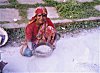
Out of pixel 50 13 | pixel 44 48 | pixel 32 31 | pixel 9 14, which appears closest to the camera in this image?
pixel 32 31

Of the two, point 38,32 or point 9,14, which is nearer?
point 38,32

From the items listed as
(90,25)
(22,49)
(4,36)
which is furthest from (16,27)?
(90,25)

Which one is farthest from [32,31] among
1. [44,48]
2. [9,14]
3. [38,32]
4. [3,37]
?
[9,14]

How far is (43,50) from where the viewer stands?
5266 mm

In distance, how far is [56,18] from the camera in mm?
6254

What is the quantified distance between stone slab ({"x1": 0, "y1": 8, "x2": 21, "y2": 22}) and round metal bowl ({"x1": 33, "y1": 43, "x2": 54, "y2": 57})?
3.53ft

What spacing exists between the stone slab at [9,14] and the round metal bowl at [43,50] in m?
1.07

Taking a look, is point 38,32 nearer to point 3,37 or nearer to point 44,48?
point 44,48

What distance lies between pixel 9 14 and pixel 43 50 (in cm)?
134

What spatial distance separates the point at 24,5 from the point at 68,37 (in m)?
1.24

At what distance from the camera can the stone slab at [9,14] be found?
6115 mm

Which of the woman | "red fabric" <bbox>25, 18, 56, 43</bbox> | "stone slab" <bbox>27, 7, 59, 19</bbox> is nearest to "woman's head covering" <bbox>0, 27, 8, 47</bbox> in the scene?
the woman

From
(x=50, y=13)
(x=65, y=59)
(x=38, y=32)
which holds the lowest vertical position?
(x=65, y=59)

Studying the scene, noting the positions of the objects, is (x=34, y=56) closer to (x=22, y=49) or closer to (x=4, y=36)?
(x=22, y=49)
